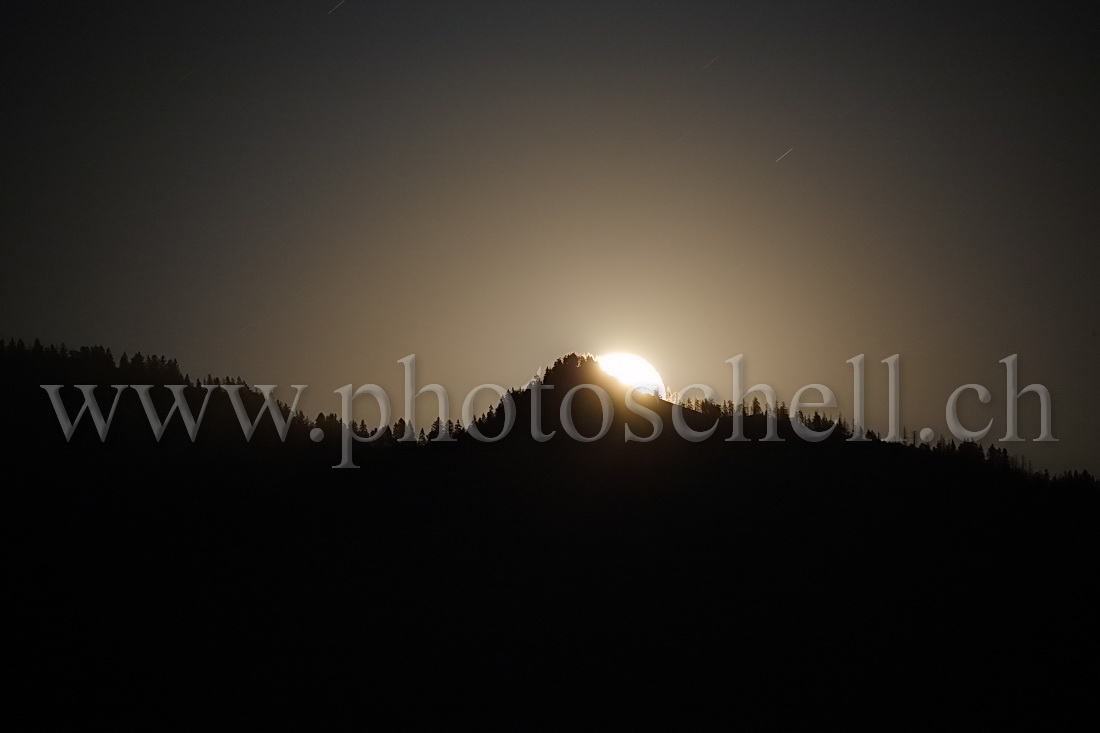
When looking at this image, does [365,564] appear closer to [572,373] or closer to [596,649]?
[596,649]

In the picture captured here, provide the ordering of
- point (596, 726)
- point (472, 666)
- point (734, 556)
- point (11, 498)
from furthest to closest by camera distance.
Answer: point (11, 498)
point (734, 556)
point (472, 666)
point (596, 726)

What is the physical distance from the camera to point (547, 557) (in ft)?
307

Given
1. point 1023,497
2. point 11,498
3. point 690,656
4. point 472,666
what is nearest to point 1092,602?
point 1023,497

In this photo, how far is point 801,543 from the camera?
92750 millimetres

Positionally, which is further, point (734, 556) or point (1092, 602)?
point (734, 556)

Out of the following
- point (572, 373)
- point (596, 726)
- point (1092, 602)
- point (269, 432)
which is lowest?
point (596, 726)

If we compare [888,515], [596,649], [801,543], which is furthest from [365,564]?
[888,515]

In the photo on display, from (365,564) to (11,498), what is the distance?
42.4 m

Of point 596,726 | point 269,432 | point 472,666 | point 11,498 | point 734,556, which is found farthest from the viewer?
point 269,432

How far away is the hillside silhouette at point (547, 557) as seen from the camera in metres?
84.0

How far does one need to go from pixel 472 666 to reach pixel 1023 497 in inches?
2510

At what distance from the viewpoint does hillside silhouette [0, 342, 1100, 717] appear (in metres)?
84.0

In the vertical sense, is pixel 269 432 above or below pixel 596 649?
above

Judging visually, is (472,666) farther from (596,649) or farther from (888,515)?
(888,515)
